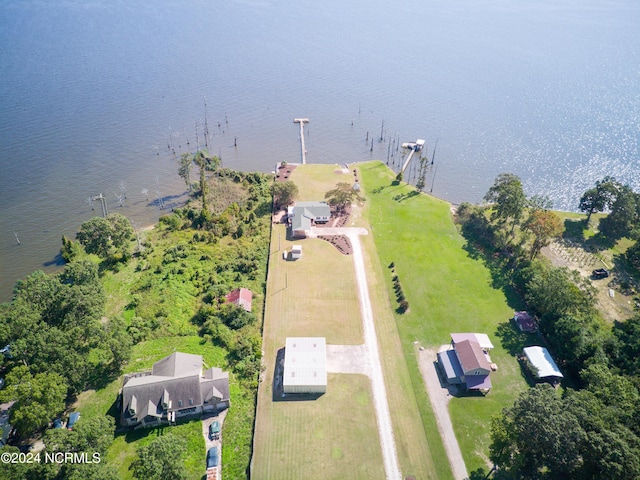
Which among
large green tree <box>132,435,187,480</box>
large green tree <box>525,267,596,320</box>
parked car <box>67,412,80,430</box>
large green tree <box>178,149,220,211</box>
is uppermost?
large green tree <box>178,149,220,211</box>

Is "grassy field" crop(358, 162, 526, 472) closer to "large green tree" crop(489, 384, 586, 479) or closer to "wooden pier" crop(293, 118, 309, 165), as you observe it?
"large green tree" crop(489, 384, 586, 479)

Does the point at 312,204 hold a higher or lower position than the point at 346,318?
higher

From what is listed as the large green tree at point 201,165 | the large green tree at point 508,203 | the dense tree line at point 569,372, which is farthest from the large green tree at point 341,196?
the large green tree at point 508,203

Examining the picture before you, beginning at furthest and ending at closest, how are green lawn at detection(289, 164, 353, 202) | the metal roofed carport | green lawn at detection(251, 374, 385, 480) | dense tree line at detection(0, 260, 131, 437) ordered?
green lawn at detection(289, 164, 353, 202) → the metal roofed carport → green lawn at detection(251, 374, 385, 480) → dense tree line at detection(0, 260, 131, 437)

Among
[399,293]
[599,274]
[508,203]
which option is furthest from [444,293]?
[599,274]

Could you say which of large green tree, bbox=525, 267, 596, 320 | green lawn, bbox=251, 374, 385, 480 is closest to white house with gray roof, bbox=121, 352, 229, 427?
green lawn, bbox=251, 374, 385, 480

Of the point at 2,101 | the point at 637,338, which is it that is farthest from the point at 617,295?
the point at 2,101

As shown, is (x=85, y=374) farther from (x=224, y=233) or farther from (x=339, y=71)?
(x=339, y=71)
